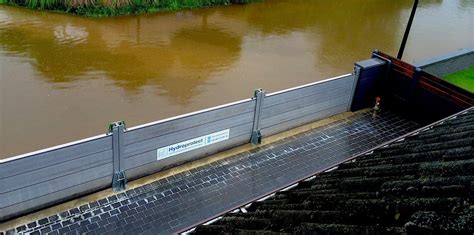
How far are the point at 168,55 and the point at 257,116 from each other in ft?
24.4

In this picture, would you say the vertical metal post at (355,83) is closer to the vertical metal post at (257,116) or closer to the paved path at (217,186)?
the paved path at (217,186)

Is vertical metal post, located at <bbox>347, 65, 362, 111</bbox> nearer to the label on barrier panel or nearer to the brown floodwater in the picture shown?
the brown floodwater

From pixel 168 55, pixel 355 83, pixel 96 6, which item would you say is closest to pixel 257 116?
pixel 355 83

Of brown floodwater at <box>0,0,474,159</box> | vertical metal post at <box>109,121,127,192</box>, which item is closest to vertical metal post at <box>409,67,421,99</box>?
brown floodwater at <box>0,0,474,159</box>

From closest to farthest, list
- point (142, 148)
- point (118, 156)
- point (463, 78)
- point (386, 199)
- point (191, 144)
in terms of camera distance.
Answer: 1. point (386, 199)
2. point (118, 156)
3. point (142, 148)
4. point (191, 144)
5. point (463, 78)

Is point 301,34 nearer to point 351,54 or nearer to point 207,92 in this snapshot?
point 351,54

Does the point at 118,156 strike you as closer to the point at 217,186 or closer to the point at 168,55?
the point at 217,186

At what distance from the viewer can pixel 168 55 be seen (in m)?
15.7

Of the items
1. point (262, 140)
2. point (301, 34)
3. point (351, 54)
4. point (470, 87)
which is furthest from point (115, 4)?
point (470, 87)

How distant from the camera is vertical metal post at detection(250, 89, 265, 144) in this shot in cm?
891

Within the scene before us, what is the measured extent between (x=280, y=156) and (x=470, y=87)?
7.91m

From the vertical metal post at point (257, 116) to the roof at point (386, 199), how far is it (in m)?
3.97

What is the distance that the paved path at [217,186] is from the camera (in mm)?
7043

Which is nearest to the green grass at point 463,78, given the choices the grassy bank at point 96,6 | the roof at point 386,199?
the roof at point 386,199
